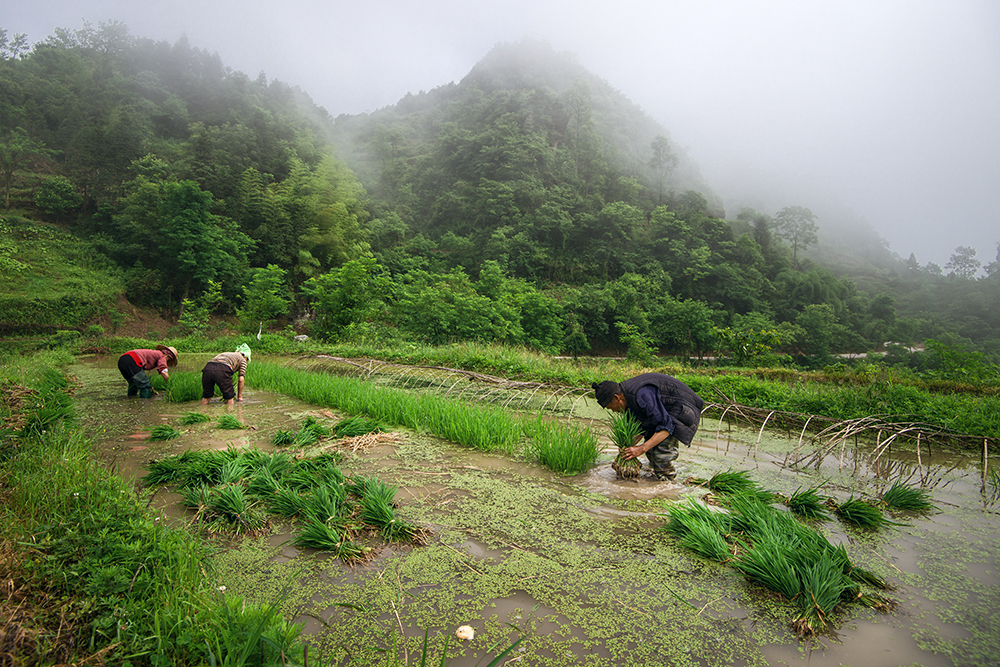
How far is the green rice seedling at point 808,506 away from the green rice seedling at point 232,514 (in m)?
3.66

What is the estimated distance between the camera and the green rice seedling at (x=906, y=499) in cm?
334

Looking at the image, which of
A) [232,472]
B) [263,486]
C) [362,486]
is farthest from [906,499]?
[232,472]

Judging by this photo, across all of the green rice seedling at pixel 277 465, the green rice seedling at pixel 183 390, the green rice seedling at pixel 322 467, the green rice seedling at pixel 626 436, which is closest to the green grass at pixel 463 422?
the green rice seedling at pixel 626 436

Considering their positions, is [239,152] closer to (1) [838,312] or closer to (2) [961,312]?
(1) [838,312]

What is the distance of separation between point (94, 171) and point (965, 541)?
4143cm

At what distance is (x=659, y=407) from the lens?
146 inches

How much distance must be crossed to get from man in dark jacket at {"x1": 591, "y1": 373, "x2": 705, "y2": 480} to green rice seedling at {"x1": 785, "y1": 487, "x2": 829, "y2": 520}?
834 millimetres

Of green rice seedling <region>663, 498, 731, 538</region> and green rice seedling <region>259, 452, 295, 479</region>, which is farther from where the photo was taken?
green rice seedling <region>259, 452, 295, 479</region>

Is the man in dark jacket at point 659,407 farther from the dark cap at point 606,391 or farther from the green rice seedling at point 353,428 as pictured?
the green rice seedling at point 353,428

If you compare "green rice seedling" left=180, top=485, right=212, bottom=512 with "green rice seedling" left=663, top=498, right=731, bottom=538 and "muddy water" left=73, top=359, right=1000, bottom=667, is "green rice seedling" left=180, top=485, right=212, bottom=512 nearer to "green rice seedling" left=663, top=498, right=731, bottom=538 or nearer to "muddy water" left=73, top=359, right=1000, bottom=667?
"muddy water" left=73, top=359, right=1000, bottom=667

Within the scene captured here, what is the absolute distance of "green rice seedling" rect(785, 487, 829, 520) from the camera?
313 centimetres

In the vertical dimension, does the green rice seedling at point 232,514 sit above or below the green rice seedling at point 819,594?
below

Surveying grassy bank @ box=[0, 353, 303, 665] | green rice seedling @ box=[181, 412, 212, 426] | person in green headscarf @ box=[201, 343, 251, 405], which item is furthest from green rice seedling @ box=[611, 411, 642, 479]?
person in green headscarf @ box=[201, 343, 251, 405]

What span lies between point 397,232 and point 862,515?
35930mm
